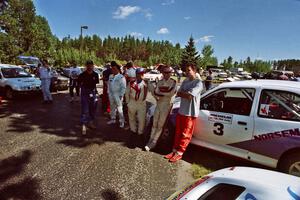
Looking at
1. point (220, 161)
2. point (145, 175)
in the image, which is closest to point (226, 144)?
point (220, 161)

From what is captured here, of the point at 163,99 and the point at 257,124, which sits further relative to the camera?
the point at 163,99

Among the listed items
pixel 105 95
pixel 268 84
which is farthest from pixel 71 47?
pixel 268 84

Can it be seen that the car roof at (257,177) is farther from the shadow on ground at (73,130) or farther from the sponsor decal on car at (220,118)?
the shadow on ground at (73,130)

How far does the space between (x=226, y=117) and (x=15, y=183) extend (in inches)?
151

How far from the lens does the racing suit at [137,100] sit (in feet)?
17.8

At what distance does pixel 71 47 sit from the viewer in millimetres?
100188

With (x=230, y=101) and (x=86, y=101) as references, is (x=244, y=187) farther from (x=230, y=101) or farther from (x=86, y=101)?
(x=86, y=101)

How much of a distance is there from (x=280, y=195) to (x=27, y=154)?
4720mm

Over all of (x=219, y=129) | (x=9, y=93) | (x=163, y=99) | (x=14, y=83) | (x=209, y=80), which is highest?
(x=209, y=80)

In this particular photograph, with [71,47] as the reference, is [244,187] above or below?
below

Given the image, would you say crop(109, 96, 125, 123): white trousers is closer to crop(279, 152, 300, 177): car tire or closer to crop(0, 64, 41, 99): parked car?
crop(279, 152, 300, 177): car tire

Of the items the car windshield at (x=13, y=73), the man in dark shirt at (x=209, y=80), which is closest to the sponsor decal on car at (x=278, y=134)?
the man in dark shirt at (x=209, y=80)

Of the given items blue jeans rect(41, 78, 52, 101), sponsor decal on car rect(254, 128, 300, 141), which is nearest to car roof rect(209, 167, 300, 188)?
sponsor decal on car rect(254, 128, 300, 141)

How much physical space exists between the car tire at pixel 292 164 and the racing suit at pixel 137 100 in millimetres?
3124
